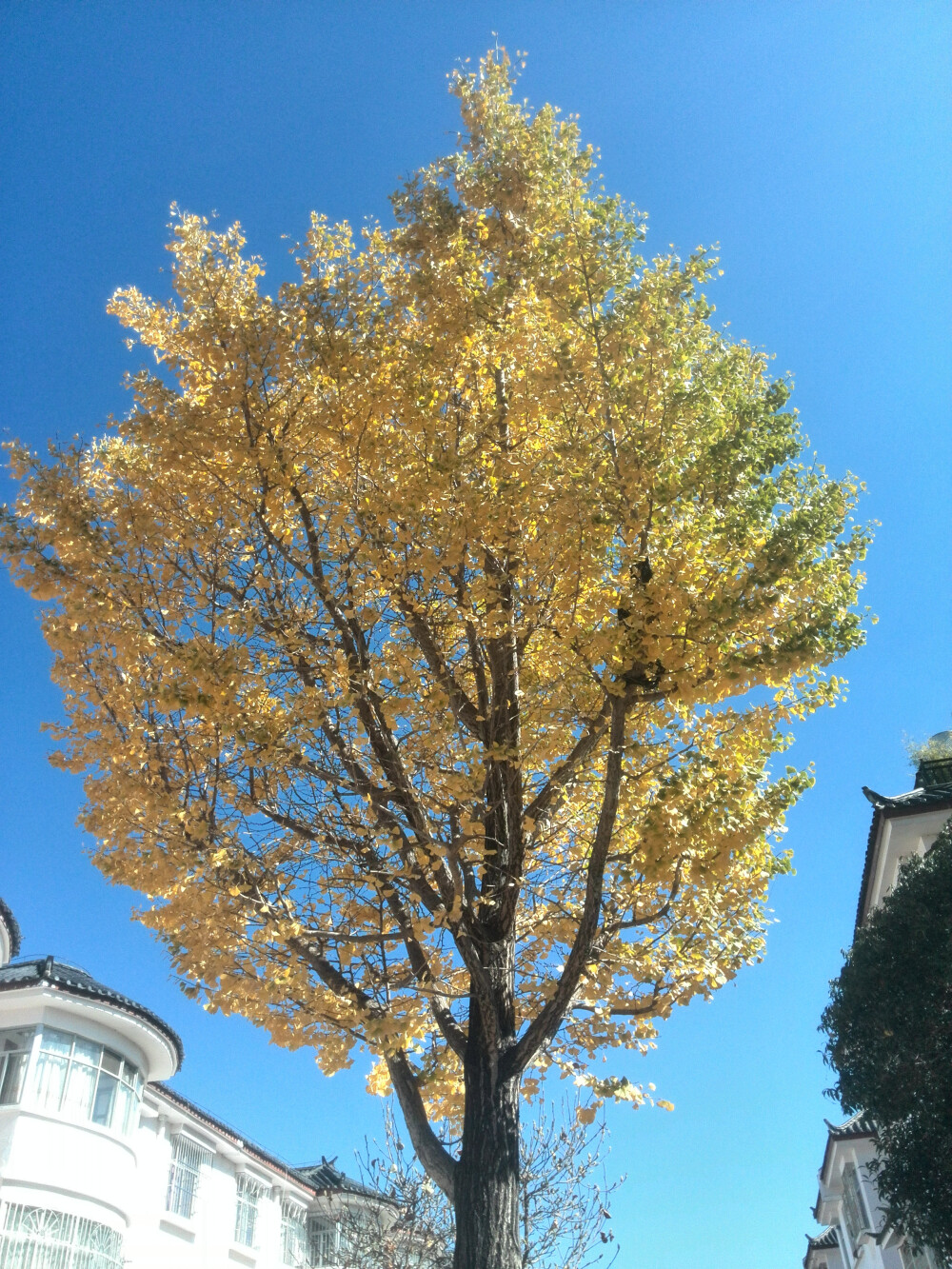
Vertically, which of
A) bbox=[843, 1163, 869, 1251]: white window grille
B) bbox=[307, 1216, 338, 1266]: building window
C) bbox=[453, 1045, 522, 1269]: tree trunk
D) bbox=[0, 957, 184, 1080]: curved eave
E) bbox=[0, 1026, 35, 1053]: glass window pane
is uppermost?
bbox=[0, 957, 184, 1080]: curved eave

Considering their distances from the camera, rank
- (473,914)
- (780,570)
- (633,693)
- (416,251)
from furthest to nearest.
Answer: (416,251) < (473,914) < (633,693) < (780,570)

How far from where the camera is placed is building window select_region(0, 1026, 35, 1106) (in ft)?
41.4

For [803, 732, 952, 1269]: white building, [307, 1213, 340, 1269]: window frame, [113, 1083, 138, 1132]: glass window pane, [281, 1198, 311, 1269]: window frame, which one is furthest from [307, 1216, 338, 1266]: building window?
[803, 732, 952, 1269]: white building

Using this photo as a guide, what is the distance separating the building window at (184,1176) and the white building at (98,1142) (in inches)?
1.2

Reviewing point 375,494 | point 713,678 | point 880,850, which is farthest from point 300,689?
point 880,850

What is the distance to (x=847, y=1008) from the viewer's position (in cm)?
931

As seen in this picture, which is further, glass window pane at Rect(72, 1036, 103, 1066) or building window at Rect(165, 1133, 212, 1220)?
building window at Rect(165, 1133, 212, 1220)

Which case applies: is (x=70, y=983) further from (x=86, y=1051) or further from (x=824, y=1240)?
(x=824, y=1240)

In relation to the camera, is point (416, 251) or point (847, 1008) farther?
point (847, 1008)

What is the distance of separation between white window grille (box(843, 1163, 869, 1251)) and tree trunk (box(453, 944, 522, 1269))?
1351cm

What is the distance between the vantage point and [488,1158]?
4.26 m

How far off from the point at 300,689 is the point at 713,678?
87.0 inches

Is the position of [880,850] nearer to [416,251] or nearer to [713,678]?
[713,678]

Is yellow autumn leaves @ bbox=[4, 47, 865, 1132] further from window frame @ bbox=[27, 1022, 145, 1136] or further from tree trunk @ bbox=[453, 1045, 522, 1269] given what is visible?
window frame @ bbox=[27, 1022, 145, 1136]
